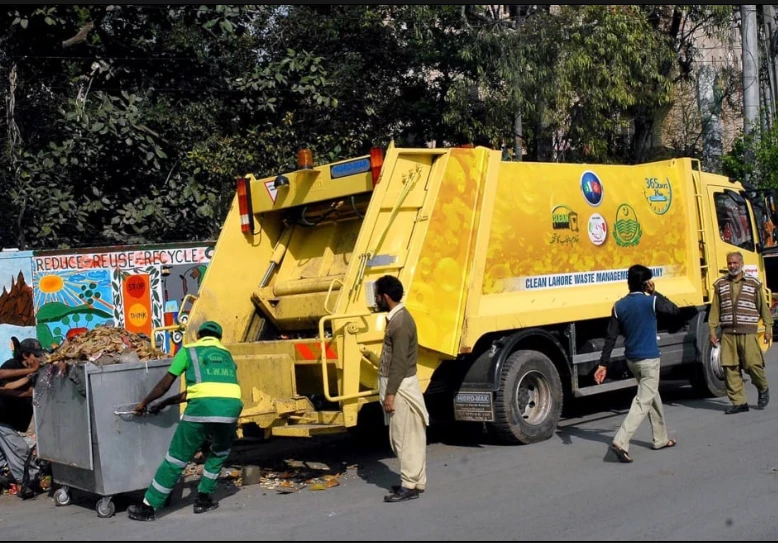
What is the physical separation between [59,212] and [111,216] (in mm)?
1027

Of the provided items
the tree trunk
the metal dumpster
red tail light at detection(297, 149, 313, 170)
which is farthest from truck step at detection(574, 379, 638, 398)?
the tree trunk

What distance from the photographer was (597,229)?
9188mm

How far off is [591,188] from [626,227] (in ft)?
2.21

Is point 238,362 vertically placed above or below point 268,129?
below

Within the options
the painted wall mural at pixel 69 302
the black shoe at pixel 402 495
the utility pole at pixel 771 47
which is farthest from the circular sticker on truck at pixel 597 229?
the utility pole at pixel 771 47

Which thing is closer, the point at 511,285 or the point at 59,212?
the point at 511,285

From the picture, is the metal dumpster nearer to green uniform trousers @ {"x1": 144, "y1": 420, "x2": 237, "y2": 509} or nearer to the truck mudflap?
green uniform trousers @ {"x1": 144, "y1": 420, "x2": 237, "y2": 509}

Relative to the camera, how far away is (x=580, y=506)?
615cm

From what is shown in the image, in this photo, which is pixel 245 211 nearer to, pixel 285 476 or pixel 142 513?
pixel 285 476

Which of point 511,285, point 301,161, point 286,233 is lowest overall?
point 511,285

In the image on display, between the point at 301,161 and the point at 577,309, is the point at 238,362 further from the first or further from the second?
the point at 577,309

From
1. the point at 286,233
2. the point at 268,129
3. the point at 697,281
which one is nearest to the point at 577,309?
the point at 697,281

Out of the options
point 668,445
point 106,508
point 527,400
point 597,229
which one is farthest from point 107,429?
point 597,229

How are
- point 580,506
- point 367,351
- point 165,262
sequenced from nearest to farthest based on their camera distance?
point 580,506 < point 367,351 < point 165,262
